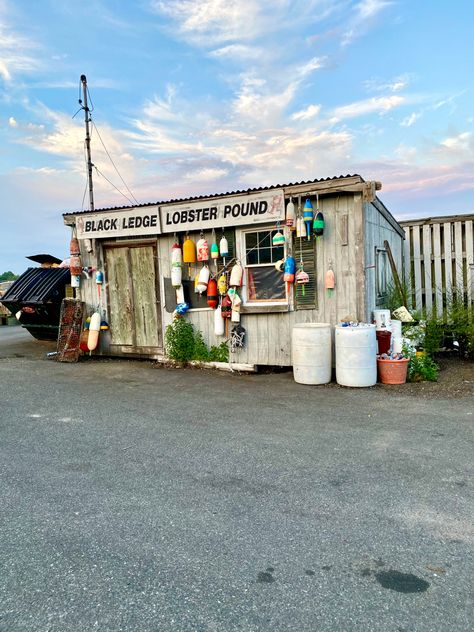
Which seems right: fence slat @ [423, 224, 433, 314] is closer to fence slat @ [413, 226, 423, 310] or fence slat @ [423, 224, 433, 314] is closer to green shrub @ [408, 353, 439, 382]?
fence slat @ [413, 226, 423, 310]

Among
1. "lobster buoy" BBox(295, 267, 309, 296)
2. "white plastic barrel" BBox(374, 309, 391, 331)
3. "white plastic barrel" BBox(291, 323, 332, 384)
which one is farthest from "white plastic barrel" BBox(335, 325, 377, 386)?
"lobster buoy" BBox(295, 267, 309, 296)

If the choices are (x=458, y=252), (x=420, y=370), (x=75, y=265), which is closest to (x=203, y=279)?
(x=75, y=265)

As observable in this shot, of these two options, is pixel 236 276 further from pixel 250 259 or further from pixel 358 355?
pixel 358 355

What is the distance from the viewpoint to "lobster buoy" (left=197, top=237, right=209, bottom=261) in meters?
9.48

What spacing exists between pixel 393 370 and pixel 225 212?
427cm

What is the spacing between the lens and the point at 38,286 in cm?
1259

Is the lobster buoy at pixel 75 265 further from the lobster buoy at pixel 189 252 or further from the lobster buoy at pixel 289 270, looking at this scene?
the lobster buoy at pixel 289 270

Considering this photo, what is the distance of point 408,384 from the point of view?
7836mm

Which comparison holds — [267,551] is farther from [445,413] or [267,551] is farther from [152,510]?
[445,413]

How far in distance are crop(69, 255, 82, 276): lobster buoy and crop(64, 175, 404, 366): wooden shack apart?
0.23m

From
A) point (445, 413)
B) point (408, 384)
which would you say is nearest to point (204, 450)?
point (445, 413)

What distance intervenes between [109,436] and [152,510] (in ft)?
6.70

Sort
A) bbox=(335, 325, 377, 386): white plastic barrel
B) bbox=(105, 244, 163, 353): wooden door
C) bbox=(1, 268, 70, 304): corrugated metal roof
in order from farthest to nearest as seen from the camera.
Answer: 1. bbox=(1, 268, 70, 304): corrugated metal roof
2. bbox=(105, 244, 163, 353): wooden door
3. bbox=(335, 325, 377, 386): white plastic barrel

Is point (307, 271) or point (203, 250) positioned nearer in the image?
point (307, 271)
